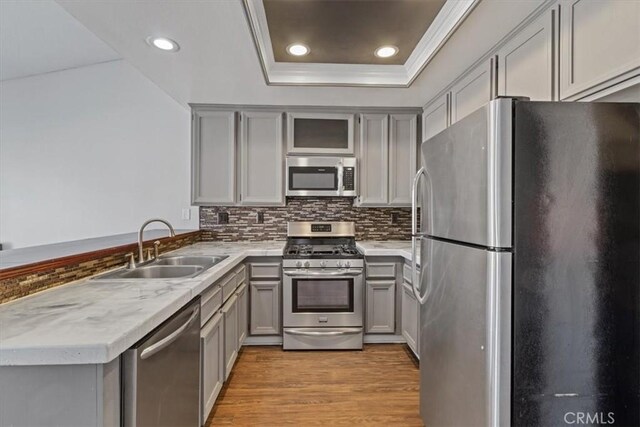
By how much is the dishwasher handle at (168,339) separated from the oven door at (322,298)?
4.18 ft

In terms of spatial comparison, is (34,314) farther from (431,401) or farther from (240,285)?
(431,401)

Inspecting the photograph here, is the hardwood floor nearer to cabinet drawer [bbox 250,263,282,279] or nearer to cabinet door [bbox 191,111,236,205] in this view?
cabinet drawer [bbox 250,263,282,279]

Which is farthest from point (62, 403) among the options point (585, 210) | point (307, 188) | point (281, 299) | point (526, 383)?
point (307, 188)

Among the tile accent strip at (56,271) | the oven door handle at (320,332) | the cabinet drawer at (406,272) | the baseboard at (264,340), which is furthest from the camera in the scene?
the baseboard at (264,340)

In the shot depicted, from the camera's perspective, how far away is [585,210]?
110 cm

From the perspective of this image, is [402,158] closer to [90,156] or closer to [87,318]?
[87,318]

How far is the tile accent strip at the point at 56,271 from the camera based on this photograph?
1.20m

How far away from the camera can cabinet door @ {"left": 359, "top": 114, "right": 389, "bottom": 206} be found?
316 cm

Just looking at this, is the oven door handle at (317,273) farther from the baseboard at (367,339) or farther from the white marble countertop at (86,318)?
the white marble countertop at (86,318)

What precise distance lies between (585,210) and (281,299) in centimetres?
226

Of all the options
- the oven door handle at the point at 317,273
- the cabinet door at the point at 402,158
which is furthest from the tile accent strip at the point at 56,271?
the cabinet door at the point at 402,158

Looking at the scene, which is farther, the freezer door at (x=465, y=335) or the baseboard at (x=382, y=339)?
the baseboard at (x=382, y=339)

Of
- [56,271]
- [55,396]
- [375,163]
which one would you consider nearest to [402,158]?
[375,163]

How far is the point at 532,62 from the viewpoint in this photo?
5.30ft
